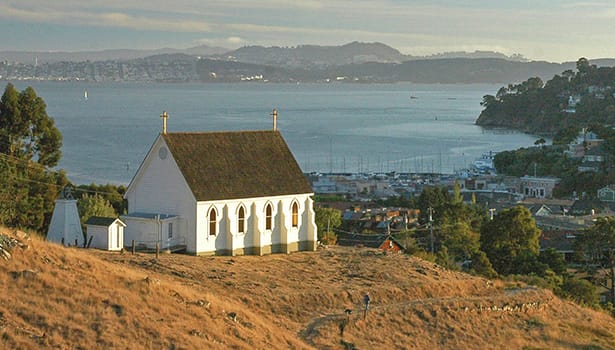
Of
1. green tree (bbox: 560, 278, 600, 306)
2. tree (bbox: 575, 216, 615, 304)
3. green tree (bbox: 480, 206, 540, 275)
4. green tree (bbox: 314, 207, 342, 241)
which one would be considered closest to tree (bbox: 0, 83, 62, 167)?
green tree (bbox: 314, 207, 342, 241)

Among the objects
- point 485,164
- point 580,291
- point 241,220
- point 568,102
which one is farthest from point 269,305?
point 568,102

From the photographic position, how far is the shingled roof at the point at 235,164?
2694cm

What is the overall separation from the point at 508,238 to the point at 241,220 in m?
16.3

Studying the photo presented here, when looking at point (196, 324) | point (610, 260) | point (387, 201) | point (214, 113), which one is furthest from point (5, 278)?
point (214, 113)

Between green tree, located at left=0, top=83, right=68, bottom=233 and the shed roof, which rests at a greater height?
green tree, located at left=0, top=83, right=68, bottom=233

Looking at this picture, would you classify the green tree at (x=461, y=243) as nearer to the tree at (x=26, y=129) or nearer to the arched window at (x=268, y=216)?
the arched window at (x=268, y=216)

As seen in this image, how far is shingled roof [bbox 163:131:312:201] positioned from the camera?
26938mm

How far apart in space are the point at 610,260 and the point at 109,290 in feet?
86.6

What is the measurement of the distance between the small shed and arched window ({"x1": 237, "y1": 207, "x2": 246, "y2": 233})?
320cm

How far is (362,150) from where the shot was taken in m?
126


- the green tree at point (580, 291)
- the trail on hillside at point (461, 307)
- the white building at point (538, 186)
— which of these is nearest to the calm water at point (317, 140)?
the white building at point (538, 186)

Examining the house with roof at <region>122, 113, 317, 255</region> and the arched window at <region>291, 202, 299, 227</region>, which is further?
the arched window at <region>291, 202, 299, 227</region>

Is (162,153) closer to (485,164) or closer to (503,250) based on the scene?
(503,250)

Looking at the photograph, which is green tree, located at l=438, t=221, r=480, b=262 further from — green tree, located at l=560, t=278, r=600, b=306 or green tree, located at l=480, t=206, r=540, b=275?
green tree, located at l=560, t=278, r=600, b=306
